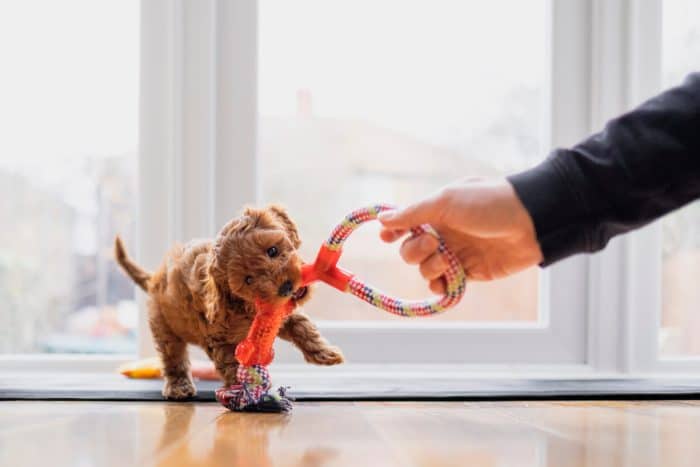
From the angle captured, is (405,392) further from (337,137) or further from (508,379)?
(337,137)

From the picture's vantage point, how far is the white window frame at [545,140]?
1583 mm

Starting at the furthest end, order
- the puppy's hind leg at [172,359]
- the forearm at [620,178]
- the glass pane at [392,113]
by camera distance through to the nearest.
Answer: the glass pane at [392,113] → the puppy's hind leg at [172,359] → the forearm at [620,178]

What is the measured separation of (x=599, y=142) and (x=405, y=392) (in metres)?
0.59

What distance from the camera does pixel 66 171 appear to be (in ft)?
5.81

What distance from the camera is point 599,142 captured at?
2.86ft

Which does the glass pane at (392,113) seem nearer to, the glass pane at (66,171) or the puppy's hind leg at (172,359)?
the glass pane at (66,171)

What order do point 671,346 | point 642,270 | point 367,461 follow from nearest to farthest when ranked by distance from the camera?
1. point 367,461
2. point 642,270
3. point 671,346

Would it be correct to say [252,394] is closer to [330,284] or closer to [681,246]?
[330,284]

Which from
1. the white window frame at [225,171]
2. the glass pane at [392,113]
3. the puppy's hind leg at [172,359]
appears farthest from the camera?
the glass pane at [392,113]

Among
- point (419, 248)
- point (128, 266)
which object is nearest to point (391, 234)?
point (419, 248)

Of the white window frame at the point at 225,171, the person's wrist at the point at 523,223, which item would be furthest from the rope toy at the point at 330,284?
the white window frame at the point at 225,171

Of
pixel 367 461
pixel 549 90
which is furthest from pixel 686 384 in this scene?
pixel 367 461

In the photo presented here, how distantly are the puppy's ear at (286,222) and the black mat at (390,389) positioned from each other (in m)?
0.30

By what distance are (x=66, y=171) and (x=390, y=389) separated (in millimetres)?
912
